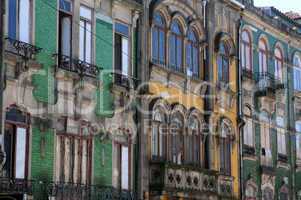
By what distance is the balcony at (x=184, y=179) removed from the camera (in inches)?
1067

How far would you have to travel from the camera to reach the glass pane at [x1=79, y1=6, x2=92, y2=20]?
24.8 m

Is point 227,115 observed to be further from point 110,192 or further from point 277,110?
point 110,192

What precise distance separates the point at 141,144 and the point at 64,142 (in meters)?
4.10

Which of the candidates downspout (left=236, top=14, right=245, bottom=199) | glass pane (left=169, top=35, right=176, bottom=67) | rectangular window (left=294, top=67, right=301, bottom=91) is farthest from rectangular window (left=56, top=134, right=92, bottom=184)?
rectangular window (left=294, top=67, right=301, bottom=91)

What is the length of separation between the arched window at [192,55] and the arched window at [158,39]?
1.83 metres

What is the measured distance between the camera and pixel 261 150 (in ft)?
117

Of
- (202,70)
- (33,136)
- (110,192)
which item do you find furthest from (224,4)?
(33,136)

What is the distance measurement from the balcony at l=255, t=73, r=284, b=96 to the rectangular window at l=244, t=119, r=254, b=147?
1582 mm

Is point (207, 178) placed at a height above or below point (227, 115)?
below

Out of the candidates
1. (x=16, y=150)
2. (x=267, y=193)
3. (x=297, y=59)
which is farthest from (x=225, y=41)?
(x=16, y=150)

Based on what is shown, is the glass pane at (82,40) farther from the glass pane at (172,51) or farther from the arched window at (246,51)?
the arched window at (246,51)

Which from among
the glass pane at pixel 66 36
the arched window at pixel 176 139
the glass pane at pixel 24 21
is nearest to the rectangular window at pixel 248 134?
the arched window at pixel 176 139

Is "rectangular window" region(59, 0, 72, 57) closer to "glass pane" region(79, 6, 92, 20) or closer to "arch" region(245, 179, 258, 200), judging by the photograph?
"glass pane" region(79, 6, 92, 20)

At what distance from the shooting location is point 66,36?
24.1 metres
